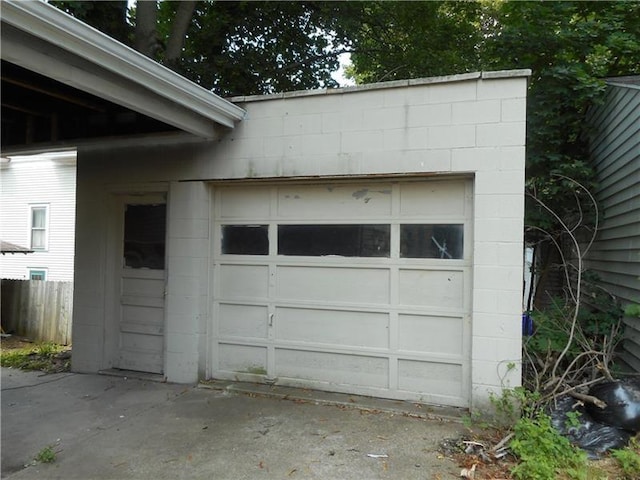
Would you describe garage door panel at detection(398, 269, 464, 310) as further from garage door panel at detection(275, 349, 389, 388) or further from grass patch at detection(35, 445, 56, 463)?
grass patch at detection(35, 445, 56, 463)

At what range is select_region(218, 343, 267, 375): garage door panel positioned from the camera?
5.07 meters

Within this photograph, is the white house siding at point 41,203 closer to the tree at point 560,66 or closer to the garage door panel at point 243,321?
the garage door panel at point 243,321

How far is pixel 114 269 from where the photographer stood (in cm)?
571

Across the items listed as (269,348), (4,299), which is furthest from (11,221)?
(269,348)

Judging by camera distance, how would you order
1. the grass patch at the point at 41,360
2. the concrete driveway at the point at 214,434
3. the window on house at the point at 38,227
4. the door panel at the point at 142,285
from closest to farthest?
the concrete driveway at the point at 214,434 < the door panel at the point at 142,285 < the grass patch at the point at 41,360 < the window on house at the point at 38,227

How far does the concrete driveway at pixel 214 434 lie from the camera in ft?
10.7

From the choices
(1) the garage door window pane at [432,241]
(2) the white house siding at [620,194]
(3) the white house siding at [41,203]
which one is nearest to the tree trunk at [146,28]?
(1) the garage door window pane at [432,241]

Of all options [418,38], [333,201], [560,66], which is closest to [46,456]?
[333,201]

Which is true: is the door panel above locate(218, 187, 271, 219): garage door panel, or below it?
below

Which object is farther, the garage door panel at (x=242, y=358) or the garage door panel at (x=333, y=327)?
the garage door panel at (x=242, y=358)

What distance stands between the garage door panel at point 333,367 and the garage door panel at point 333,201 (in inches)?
58.3

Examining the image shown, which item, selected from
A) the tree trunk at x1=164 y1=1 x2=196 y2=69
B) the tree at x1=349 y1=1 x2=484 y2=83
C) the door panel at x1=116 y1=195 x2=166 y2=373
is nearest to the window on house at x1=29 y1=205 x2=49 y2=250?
the tree trunk at x1=164 y1=1 x2=196 y2=69

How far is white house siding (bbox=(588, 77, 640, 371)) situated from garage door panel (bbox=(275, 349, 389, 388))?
9.01 ft

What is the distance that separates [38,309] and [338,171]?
7827 millimetres
